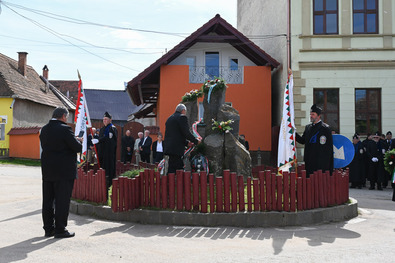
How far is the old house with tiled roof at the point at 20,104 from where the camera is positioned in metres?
28.6

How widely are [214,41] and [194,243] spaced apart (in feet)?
53.5

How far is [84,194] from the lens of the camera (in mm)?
8883

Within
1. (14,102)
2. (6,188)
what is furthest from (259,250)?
(14,102)

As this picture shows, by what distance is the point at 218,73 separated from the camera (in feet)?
70.5

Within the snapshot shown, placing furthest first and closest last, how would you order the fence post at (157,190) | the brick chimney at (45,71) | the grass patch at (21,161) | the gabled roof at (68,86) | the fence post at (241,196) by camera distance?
the gabled roof at (68,86), the brick chimney at (45,71), the grass patch at (21,161), the fence post at (157,190), the fence post at (241,196)

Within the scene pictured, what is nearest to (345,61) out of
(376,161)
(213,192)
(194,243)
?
(376,161)

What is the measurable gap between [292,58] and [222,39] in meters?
3.58

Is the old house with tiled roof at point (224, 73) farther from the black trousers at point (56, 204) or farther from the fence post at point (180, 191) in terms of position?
the black trousers at point (56, 204)

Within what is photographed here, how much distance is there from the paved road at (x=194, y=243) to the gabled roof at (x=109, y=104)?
58.0 metres

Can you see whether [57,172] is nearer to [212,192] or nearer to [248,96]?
[212,192]

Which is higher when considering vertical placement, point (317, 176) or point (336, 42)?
point (336, 42)

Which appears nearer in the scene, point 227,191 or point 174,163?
point 227,191

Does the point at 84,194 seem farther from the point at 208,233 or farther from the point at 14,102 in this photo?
the point at 14,102

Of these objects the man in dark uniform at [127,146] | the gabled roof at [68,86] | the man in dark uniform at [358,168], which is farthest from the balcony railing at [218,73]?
the gabled roof at [68,86]
